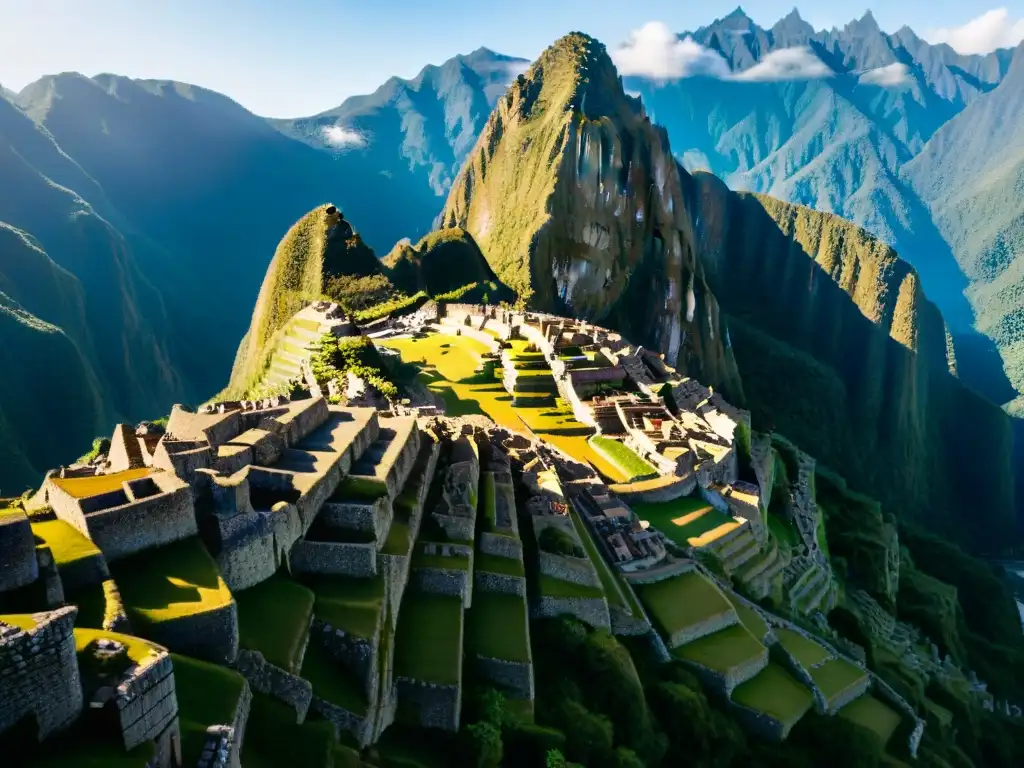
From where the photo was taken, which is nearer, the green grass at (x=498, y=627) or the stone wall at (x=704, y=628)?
the green grass at (x=498, y=627)

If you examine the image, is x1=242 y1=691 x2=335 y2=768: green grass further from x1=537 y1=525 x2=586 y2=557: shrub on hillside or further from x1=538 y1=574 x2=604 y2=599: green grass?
x1=537 y1=525 x2=586 y2=557: shrub on hillside

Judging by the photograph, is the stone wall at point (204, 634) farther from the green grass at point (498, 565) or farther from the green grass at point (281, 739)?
the green grass at point (498, 565)

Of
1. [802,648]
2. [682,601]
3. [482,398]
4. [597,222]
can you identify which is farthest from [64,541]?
[597,222]

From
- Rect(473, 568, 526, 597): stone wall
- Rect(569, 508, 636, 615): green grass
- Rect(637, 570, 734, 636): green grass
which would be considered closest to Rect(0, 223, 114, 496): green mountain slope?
Rect(569, 508, 636, 615): green grass

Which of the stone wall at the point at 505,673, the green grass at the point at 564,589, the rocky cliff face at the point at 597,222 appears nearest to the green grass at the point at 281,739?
the stone wall at the point at 505,673

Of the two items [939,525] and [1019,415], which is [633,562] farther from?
[1019,415]

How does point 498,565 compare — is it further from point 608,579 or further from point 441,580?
point 608,579
